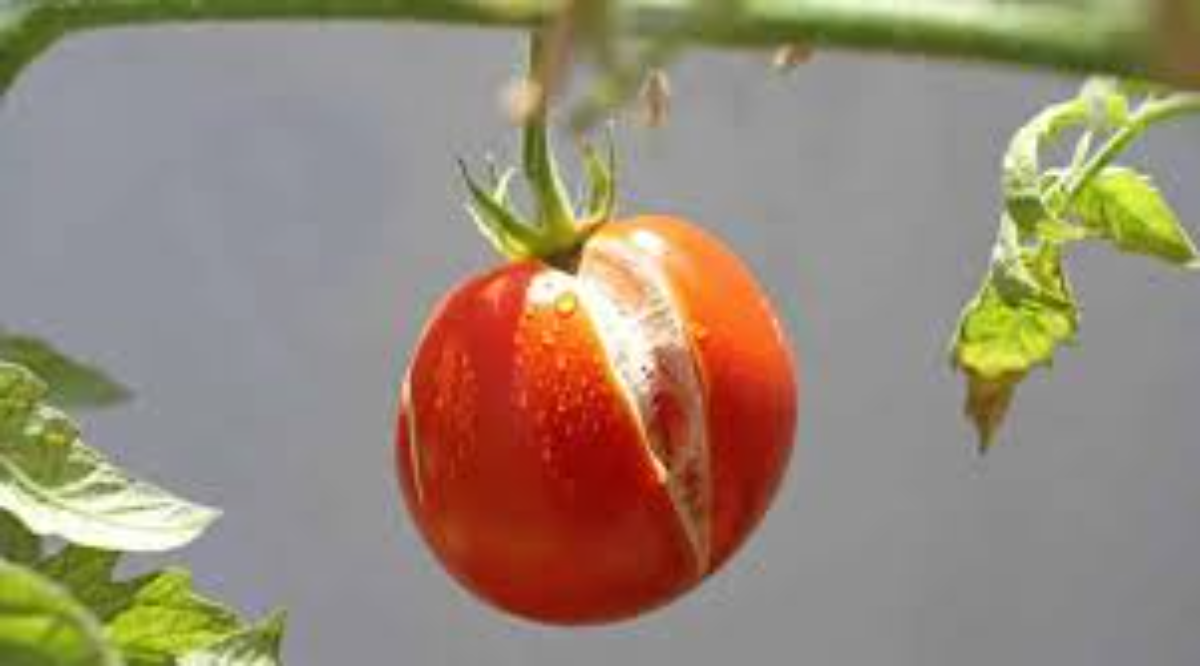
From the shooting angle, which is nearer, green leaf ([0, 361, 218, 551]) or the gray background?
green leaf ([0, 361, 218, 551])

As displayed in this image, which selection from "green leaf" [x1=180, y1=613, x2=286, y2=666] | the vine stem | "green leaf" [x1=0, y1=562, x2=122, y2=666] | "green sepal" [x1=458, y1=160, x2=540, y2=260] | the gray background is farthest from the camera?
the gray background

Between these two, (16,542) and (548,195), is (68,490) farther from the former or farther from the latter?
(548,195)

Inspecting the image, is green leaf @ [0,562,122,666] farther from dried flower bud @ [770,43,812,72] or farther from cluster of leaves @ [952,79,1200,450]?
cluster of leaves @ [952,79,1200,450]

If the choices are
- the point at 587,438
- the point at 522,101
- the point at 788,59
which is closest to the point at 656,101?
the point at 788,59

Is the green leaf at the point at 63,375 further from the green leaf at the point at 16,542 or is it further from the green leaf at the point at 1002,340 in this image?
the green leaf at the point at 1002,340

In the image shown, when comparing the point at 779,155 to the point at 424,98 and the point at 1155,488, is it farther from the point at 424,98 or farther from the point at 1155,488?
A: the point at 1155,488

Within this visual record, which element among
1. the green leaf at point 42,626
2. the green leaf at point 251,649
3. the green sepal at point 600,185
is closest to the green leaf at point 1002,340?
the green sepal at point 600,185

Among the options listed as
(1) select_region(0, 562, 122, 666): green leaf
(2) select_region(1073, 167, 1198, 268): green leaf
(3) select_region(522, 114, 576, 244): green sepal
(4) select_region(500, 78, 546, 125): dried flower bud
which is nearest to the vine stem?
(4) select_region(500, 78, 546, 125): dried flower bud
